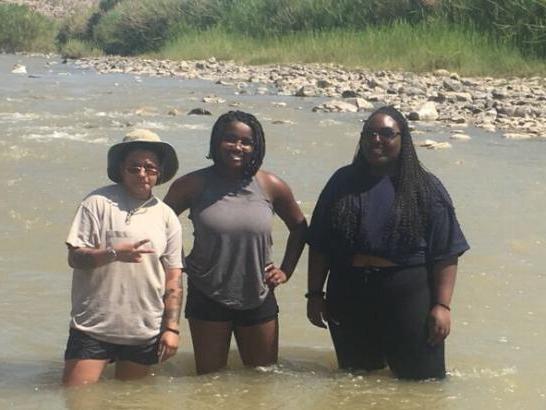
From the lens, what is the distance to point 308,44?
29172mm

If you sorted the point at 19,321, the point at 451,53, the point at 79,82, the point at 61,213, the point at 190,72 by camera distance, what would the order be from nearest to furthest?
the point at 19,321 → the point at 61,213 → the point at 451,53 → the point at 79,82 → the point at 190,72

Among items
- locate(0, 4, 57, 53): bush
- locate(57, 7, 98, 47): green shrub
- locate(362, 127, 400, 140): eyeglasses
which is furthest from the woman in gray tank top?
locate(0, 4, 57, 53): bush

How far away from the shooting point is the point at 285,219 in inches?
204

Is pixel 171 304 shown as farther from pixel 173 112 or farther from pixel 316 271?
pixel 173 112

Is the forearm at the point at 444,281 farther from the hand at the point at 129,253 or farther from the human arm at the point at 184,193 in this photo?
the hand at the point at 129,253

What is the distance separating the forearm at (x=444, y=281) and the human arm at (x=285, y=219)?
682 millimetres

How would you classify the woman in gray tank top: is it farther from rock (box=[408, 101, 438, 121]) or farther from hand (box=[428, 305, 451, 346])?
rock (box=[408, 101, 438, 121])

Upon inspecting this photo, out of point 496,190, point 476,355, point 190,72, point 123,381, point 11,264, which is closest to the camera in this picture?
point 123,381

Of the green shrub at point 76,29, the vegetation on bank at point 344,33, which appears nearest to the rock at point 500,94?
the vegetation on bank at point 344,33

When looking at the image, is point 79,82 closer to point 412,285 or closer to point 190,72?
point 190,72

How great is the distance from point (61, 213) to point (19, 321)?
277 cm

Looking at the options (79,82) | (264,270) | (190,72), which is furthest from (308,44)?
(264,270)

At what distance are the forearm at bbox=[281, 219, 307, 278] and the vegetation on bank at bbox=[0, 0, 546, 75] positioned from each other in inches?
634

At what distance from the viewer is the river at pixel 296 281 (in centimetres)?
480
